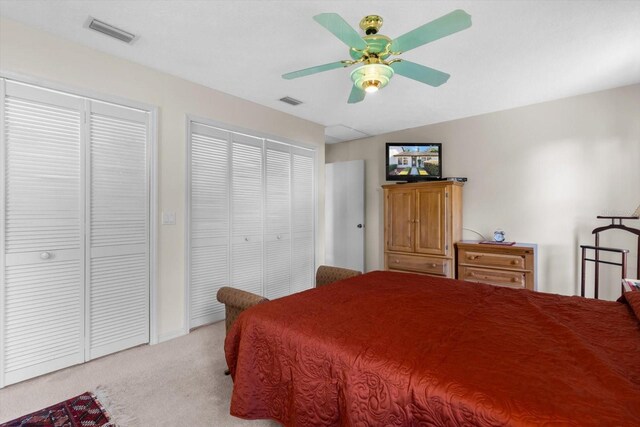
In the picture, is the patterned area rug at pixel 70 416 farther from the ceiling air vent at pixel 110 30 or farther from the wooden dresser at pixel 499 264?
the wooden dresser at pixel 499 264

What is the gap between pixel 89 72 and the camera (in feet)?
7.86

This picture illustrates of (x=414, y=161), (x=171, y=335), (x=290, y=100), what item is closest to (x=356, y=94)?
(x=290, y=100)

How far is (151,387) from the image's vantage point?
2059 mm

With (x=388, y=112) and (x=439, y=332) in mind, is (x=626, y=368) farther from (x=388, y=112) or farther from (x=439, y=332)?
(x=388, y=112)

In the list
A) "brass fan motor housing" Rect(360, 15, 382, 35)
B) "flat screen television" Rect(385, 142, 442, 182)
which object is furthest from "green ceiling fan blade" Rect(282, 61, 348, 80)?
"flat screen television" Rect(385, 142, 442, 182)

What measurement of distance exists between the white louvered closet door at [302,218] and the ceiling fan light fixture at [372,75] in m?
2.29

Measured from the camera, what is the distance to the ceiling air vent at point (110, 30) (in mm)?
2078

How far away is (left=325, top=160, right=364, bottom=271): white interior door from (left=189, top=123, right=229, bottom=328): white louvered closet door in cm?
239

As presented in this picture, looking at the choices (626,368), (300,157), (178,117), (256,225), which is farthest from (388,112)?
(626,368)

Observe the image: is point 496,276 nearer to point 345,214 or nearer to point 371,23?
point 345,214

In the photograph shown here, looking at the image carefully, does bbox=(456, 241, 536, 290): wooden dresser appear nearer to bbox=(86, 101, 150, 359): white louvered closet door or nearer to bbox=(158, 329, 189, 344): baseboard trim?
bbox=(158, 329, 189, 344): baseboard trim

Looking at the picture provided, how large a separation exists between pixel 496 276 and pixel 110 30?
13.8 ft

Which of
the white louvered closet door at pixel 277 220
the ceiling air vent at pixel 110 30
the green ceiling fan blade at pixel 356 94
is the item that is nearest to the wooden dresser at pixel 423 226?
the white louvered closet door at pixel 277 220

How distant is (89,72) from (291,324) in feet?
8.46
